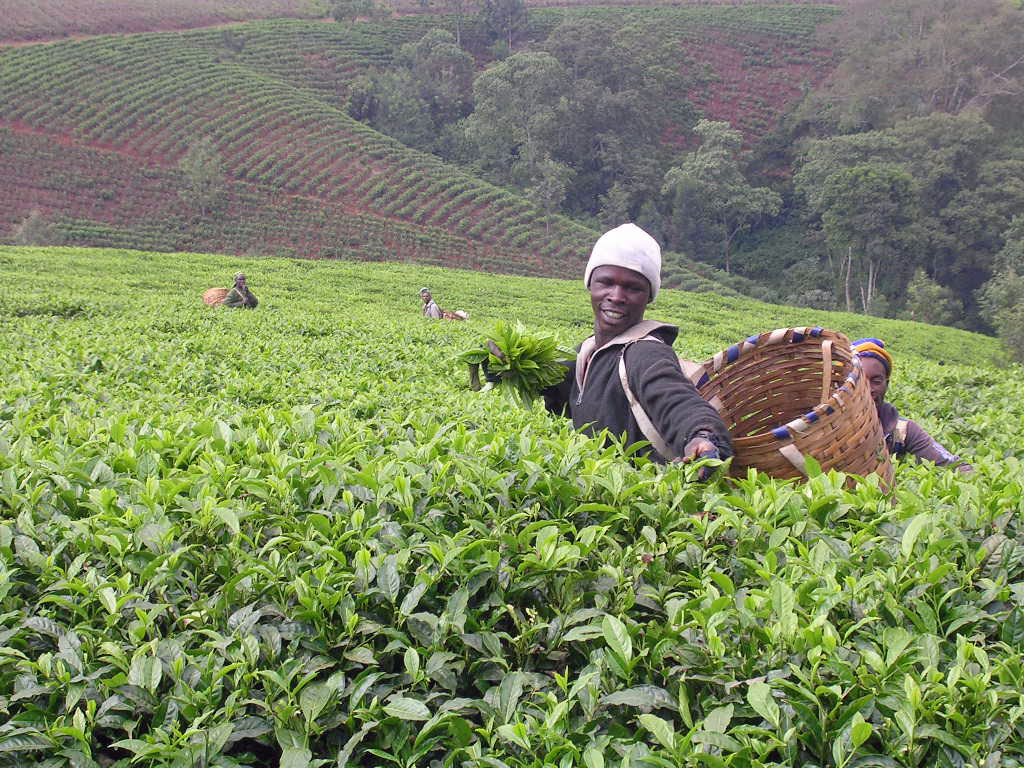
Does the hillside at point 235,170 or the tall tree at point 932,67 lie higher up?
the tall tree at point 932,67

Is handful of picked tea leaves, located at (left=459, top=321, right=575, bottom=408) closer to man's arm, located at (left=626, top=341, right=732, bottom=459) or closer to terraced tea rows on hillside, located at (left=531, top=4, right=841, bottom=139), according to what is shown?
man's arm, located at (left=626, top=341, right=732, bottom=459)

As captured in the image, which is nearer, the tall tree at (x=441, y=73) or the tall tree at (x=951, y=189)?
the tall tree at (x=951, y=189)

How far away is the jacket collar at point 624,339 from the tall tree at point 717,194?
48.1 m

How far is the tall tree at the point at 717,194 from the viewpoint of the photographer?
4881 cm

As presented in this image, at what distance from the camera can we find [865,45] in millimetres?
56688

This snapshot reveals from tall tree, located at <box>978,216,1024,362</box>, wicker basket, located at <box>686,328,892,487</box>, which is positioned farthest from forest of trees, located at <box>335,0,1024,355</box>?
wicker basket, located at <box>686,328,892,487</box>

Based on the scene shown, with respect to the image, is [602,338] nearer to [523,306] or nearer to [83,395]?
[83,395]

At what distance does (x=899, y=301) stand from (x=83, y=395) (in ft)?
150

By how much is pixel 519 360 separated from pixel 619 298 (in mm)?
466

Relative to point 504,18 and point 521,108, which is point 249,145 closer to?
point 521,108

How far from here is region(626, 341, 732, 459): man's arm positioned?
240cm

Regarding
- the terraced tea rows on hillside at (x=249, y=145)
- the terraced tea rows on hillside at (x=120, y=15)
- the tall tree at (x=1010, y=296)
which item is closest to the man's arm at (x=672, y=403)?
the tall tree at (x=1010, y=296)

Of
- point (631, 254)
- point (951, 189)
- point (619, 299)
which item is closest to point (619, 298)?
point (619, 299)

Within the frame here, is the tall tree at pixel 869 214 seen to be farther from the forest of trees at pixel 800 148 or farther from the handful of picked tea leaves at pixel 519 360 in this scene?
the handful of picked tea leaves at pixel 519 360
